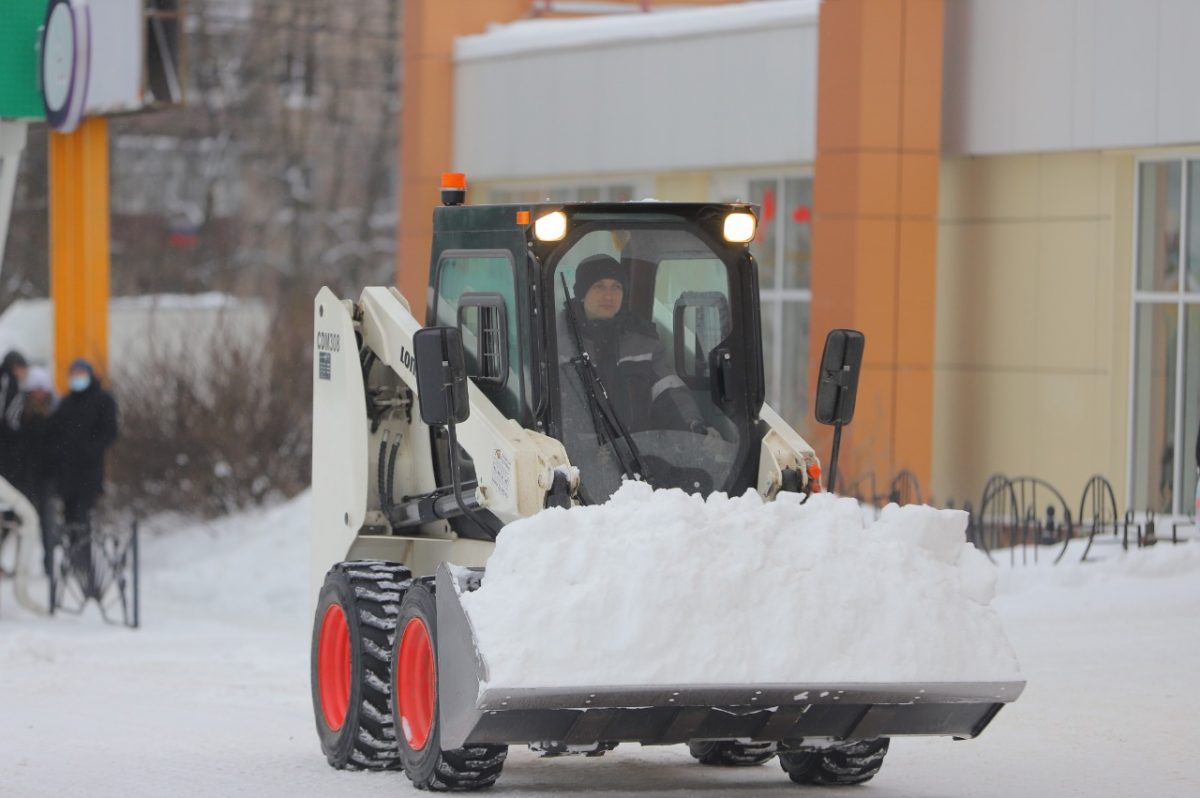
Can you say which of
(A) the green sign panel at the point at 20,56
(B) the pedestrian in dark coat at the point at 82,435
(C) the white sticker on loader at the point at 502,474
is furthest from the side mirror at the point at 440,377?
(A) the green sign panel at the point at 20,56

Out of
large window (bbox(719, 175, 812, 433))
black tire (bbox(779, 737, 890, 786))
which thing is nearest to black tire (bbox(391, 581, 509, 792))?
black tire (bbox(779, 737, 890, 786))

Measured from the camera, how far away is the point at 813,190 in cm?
2108

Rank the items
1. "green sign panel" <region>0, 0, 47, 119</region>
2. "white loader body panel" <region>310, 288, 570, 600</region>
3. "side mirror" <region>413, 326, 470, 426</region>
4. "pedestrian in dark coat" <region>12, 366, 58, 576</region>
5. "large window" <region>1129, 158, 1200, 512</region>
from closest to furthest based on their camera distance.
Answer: "side mirror" <region>413, 326, 470, 426</region> < "white loader body panel" <region>310, 288, 570, 600</region> < "pedestrian in dark coat" <region>12, 366, 58, 576</region> < "large window" <region>1129, 158, 1200, 512</region> < "green sign panel" <region>0, 0, 47, 119</region>

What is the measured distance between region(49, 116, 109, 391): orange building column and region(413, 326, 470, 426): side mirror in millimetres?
13542

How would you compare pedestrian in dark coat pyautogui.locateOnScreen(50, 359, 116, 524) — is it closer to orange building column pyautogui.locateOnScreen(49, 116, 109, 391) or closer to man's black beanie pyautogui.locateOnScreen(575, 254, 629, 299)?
orange building column pyautogui.locateOnScreen(49, 116, 109, 391)

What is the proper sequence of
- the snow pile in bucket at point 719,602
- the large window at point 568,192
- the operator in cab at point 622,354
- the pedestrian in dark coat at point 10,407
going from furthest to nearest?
the large window at point 568,192
the pedestrian in dark coat at point 10,407
the operator in cab at point 622,354
the snow pile in bucket at point 719,602

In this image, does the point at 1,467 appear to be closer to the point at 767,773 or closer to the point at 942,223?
the point at 942,223

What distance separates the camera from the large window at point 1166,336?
747 inches

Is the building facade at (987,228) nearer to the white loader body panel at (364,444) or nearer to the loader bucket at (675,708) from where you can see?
the white loader body panel at (364,444)

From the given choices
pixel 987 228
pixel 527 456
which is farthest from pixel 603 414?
pixel 987 228

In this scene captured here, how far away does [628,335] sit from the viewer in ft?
30.4

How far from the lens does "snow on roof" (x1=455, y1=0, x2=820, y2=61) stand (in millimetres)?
22062

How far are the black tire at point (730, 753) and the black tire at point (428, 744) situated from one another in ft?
4.04

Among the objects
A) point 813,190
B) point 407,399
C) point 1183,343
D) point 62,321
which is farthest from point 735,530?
point 62,321
